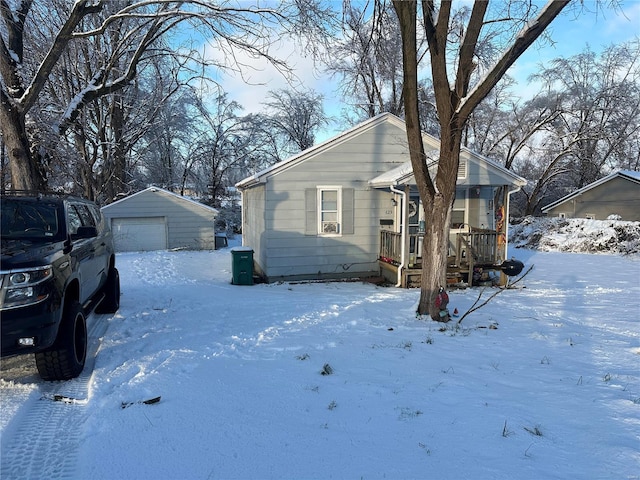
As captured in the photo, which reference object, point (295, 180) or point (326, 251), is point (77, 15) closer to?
point (295, 180)

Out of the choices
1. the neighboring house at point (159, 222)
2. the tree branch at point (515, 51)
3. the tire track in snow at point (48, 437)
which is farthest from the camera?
the neighboring house at point (159, 222)

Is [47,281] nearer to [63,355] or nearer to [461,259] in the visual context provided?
[63,355]

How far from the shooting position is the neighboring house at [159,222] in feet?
61.6

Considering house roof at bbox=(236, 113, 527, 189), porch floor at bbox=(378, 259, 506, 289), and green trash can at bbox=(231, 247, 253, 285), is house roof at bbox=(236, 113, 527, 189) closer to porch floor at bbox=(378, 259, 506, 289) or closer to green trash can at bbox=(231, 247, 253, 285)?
green trash can at bbox=(231, 247, 253, 285)

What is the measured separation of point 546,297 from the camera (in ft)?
29.6

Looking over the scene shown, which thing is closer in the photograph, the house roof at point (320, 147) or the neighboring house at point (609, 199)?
the house roof at point (320, 147)

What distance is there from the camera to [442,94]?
6.29 m

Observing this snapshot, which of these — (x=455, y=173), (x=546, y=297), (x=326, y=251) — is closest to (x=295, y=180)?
(x=326, y=251)

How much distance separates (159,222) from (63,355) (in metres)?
16.7

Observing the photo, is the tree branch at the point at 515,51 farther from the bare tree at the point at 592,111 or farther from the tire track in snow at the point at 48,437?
the bare tree at the point at 592,111

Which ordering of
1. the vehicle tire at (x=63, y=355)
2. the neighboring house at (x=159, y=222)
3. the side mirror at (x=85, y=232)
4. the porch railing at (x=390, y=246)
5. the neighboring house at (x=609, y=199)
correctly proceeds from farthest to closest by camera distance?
1. the neighboring house at (x=609, y=199)
2. the neighboring house at (x=159, y=222)
3. the porch railing at (x=390, y=246)
4. the side mirror at (x=85, y=232)
5. the vehicle tire at (x=63, y=355)

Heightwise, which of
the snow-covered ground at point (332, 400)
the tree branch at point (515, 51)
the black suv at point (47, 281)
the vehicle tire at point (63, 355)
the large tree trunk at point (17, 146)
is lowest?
the snow-covered ground at point (332, 400)

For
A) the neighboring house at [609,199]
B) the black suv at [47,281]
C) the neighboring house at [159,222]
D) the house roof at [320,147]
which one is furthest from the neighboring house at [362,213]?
the neighboring house at [609,199]

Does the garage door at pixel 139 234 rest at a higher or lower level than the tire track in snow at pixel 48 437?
higher
